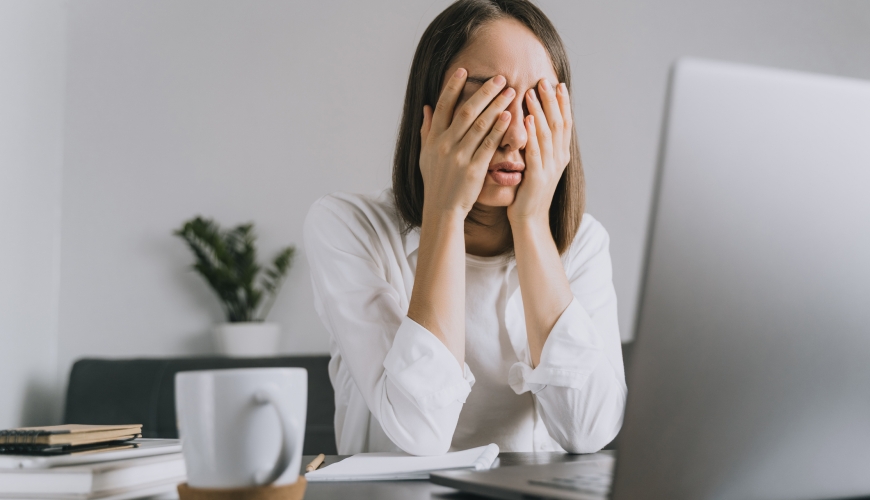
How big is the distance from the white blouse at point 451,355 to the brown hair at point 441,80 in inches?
1.6

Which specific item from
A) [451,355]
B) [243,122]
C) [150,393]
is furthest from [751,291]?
[243,122]

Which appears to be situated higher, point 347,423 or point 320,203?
point 320,203

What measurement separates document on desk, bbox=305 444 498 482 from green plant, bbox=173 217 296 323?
2.02 metres

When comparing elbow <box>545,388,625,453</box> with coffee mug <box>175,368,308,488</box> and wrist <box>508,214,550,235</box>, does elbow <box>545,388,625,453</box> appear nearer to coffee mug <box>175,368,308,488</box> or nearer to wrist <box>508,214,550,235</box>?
wrist <box>508,214,550,235</box>

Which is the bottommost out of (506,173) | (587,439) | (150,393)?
(150,393)

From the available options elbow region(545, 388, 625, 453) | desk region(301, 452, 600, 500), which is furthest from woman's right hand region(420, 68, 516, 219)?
desk region(301, 452, 600, 500)

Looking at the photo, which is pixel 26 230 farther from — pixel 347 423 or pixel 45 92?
pixel 347 423

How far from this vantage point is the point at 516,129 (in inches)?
36.9

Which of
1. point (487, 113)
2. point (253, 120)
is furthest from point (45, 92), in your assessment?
point (487, 113)

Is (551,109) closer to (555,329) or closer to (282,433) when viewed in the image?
(555,329)

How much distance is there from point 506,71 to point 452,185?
18cm

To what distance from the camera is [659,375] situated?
0.31m

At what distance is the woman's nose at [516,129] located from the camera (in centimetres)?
94

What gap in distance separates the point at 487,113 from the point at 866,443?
25.2 inches
